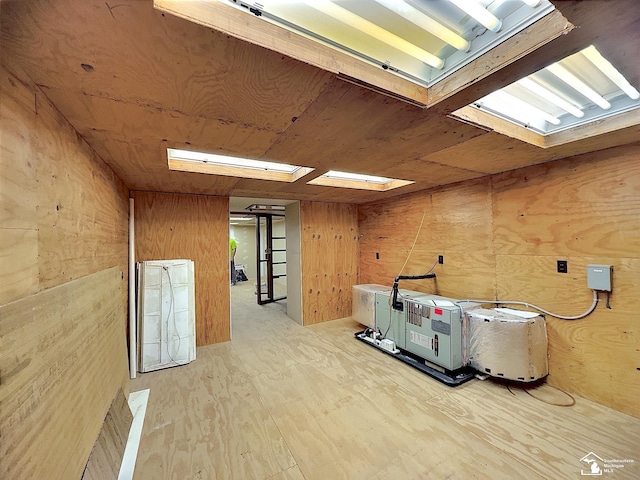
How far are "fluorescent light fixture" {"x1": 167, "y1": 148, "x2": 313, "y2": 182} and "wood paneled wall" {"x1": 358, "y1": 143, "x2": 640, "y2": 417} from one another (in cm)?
196

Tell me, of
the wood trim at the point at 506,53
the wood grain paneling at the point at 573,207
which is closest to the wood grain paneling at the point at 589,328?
the wood grain paneling at the point at 573,207

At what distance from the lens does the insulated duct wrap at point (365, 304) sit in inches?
134

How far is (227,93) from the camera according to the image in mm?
1068

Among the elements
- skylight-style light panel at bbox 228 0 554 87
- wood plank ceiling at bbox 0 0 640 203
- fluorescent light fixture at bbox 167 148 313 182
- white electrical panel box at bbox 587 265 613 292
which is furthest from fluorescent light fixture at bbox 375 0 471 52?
white electrical panel box at bbox 587 265 613 292

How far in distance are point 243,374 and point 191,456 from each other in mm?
996

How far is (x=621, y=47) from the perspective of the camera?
35.9 inches

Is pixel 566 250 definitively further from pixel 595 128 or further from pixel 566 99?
pixel 566 99

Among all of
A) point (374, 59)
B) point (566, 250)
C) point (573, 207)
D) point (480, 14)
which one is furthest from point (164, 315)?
point (573, 207)

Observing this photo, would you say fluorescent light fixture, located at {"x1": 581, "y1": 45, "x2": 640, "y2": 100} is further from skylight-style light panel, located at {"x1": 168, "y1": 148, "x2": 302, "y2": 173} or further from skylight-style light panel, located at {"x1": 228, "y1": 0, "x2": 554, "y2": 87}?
skylight-style light panel, located at {"x1": 168, "y1": 148, "x2": 302, "y2": 173}

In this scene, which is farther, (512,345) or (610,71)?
(512,345)

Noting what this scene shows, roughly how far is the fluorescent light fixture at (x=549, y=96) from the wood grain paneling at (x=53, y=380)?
90.9 inches

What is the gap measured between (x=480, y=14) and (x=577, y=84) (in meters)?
0.89

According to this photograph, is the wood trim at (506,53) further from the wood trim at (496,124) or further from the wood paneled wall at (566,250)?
the wood paneled wall at (566,250)

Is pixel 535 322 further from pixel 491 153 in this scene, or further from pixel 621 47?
pixel 621 47
